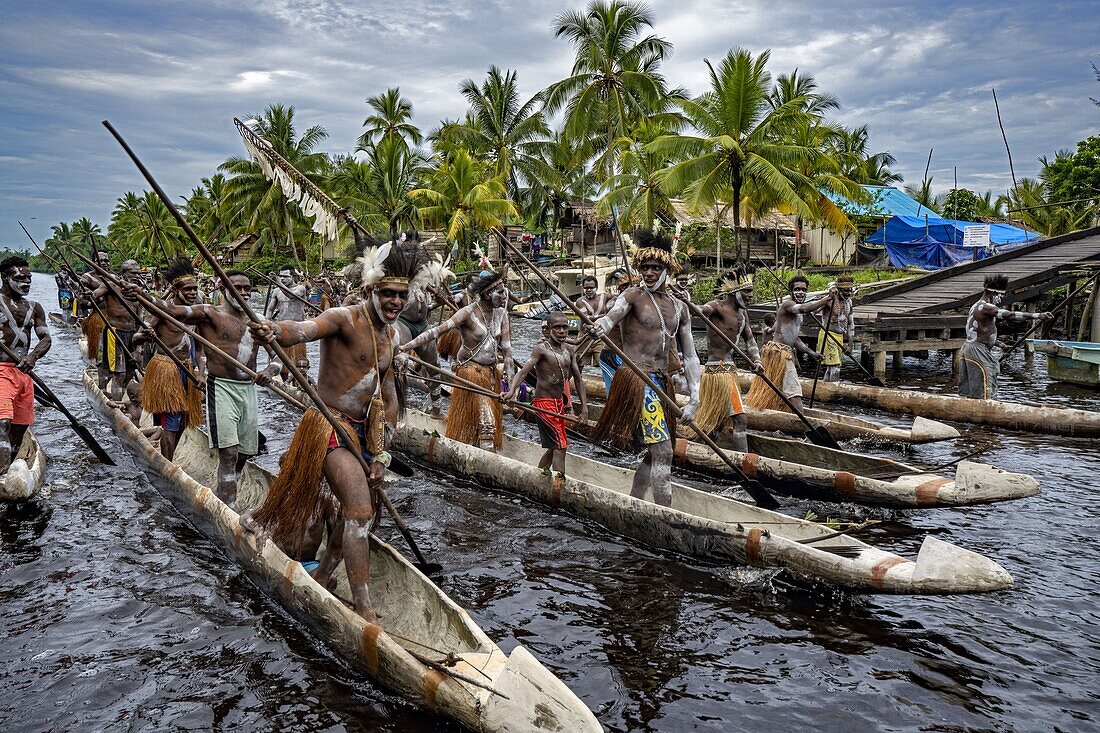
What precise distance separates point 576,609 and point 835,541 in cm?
185

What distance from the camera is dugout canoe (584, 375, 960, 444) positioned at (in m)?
9.01

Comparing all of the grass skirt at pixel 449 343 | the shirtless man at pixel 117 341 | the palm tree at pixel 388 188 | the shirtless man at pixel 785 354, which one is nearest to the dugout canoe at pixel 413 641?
the shirtless man at pixel 117 341

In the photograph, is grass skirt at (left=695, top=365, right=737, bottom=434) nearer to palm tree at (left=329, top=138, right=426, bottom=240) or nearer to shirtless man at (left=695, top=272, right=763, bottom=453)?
shirtless man at (left=695, top=272, right=763, bottom=453)

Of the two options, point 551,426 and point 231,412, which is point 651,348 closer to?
point 551,426

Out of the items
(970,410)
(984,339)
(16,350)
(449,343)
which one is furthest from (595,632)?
(984,339)

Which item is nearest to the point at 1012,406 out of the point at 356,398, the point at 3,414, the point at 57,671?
the point at 356,398

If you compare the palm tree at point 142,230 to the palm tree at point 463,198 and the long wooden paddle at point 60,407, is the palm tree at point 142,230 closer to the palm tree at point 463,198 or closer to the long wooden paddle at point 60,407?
the palm tree at point 463,198

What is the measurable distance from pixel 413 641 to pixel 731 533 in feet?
7.96

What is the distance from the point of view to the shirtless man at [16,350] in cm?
730

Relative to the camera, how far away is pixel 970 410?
36.9 feet

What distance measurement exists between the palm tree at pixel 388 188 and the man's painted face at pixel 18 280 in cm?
2747

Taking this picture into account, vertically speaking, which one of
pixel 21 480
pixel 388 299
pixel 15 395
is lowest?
pixel 21 480

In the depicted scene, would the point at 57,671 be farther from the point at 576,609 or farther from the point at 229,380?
the point at 576,609

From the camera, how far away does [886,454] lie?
31.6 ft
